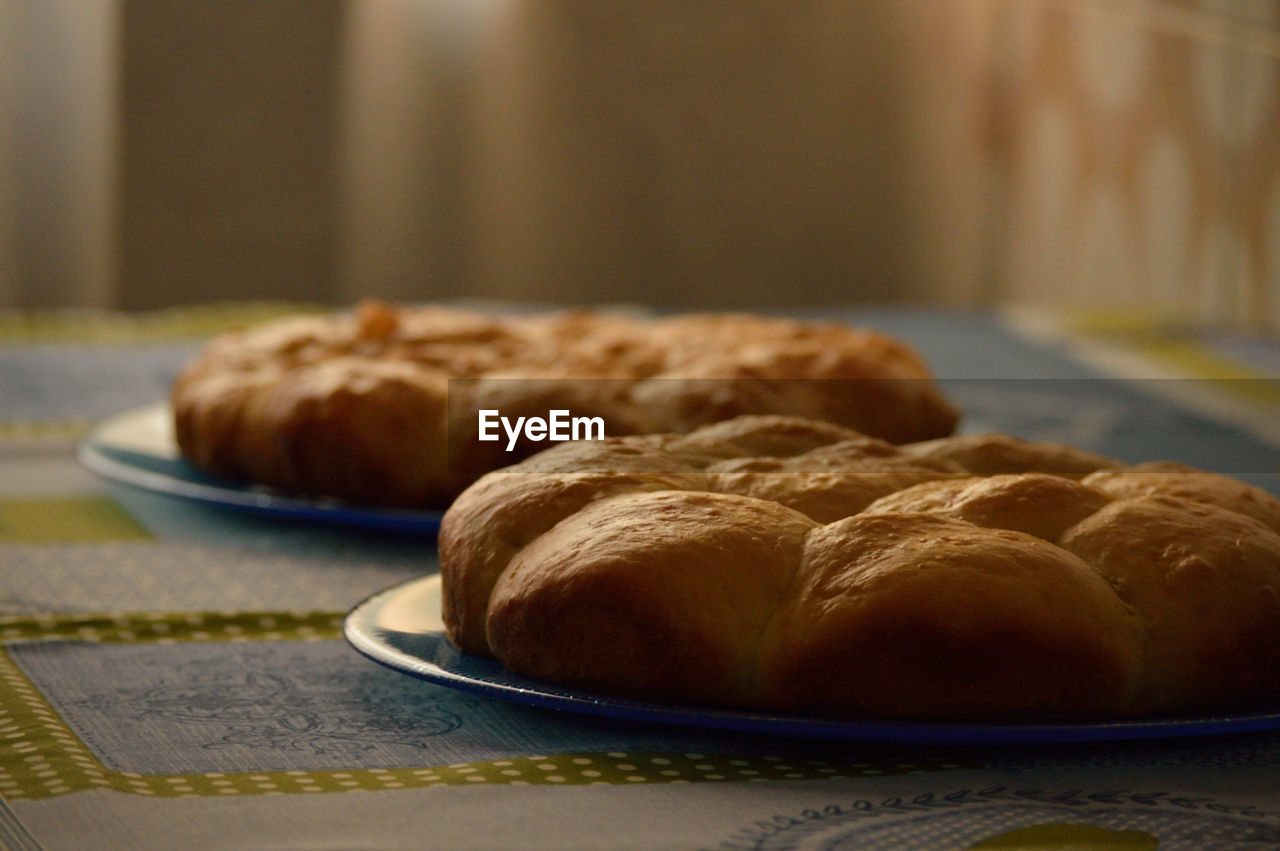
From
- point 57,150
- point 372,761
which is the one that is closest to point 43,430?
point 372,761

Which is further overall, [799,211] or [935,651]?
[799,211]

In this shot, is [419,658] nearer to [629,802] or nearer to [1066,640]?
[629,802]

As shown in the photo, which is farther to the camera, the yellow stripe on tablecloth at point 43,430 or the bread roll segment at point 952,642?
the yellow stripe on tablecloth at point 43,430

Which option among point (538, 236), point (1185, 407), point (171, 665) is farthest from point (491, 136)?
point (171, 665)

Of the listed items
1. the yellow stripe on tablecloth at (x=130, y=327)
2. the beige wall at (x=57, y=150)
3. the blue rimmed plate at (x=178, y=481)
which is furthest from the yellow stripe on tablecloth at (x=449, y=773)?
the beige wall at (x=57, y=150)

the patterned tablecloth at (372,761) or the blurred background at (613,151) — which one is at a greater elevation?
the blurred background at (613,151)

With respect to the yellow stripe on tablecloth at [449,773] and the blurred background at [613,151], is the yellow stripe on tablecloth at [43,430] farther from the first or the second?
the blurred background at [613,151]
